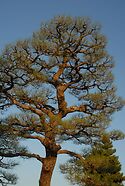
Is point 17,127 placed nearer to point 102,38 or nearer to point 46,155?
point 46,155

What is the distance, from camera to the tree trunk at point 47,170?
460 inches

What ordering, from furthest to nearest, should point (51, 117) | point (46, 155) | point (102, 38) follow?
point (102, 38) → point (46, 155) → point (51, 117)

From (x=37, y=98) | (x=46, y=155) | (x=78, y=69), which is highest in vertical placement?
(x=78, y=69)

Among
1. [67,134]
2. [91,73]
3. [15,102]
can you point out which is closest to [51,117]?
[67,134]

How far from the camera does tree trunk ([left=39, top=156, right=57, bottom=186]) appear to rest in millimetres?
11688

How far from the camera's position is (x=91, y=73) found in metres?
12.9

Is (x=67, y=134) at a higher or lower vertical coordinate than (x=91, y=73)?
lower

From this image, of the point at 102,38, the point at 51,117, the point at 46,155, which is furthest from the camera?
the point at 102,38

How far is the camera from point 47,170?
11.8 m

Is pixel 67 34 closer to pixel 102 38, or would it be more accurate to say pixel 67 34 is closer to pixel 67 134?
pixel 102 38

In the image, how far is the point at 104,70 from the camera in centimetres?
1299

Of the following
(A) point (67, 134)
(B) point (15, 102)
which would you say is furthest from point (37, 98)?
(A) point (67, 134)

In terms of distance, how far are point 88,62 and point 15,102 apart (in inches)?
106

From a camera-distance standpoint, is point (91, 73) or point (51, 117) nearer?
point (51, 117)
